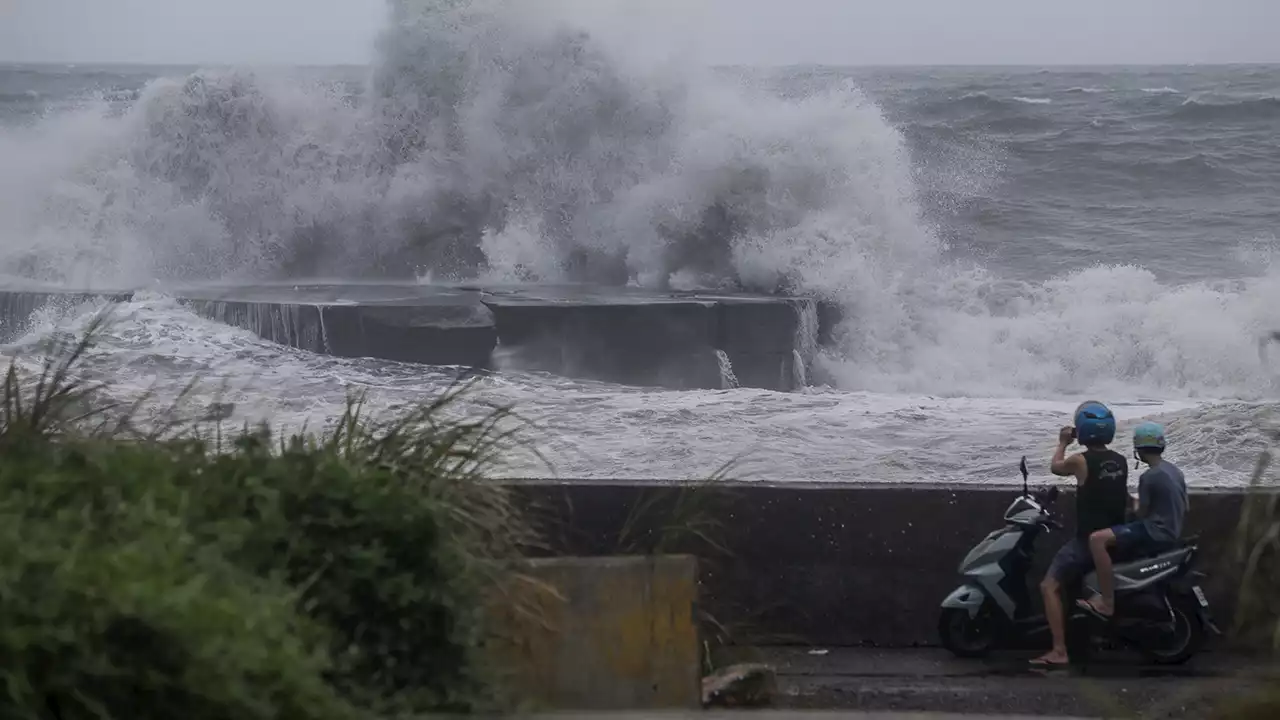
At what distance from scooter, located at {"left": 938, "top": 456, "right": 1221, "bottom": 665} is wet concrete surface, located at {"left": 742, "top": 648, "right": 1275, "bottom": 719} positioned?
3.1 inches

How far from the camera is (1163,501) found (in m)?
5.75

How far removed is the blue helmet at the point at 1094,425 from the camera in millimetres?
6062

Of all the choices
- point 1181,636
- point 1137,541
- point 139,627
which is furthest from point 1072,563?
point 139,627

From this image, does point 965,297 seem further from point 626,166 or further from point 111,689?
point 111,689

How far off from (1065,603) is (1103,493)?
0.48 meters

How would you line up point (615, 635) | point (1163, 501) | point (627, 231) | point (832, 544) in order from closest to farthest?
point (615, 635) < point (1163, 501) < point (832, 544) < point (627, 231)

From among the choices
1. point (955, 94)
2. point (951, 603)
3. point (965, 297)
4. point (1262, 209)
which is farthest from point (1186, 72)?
point (951, 603)

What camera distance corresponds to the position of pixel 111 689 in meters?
2.84

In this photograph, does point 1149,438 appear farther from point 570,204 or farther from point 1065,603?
point 570,204

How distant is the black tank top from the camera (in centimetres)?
591

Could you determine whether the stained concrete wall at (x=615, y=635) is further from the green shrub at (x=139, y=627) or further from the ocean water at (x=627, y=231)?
the ocean water at (x=627, y=231)

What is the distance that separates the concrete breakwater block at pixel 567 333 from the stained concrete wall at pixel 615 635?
29.4 ft

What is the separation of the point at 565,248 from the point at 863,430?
9687 millimetres

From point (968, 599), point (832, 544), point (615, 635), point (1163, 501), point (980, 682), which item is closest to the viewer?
Answer: point (615, 635)
